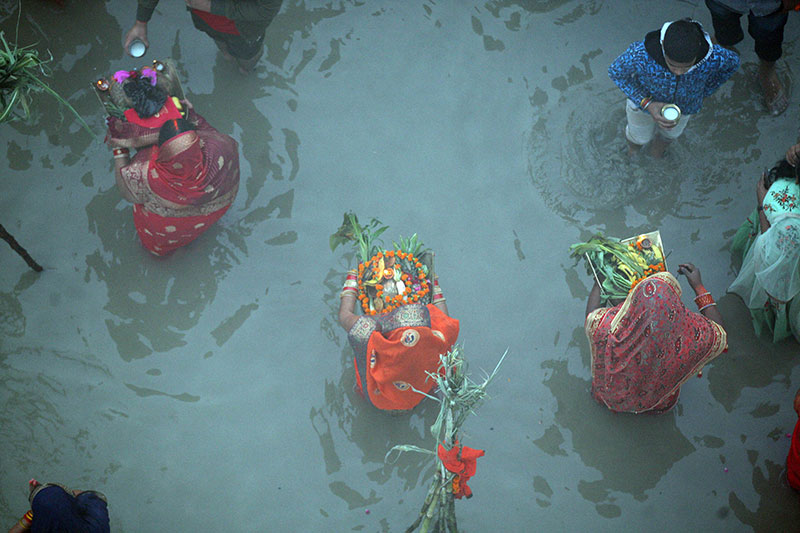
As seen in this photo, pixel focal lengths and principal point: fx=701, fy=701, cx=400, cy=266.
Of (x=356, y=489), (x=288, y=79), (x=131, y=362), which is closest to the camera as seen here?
(x=356, y=489)

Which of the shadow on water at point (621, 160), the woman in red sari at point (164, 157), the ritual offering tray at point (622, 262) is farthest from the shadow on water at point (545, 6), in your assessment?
the woman in red sari at point (164, 157)

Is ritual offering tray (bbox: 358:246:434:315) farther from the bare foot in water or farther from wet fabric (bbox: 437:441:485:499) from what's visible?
the bare foot in water

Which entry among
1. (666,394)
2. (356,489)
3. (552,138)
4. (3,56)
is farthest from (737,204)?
(3,56)

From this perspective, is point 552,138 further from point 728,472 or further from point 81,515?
point 81,515

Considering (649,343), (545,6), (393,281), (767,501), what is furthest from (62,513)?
(545,6)

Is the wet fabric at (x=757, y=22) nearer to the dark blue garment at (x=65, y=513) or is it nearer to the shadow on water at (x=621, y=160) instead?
the shadow on water at (x=621, y=160)
